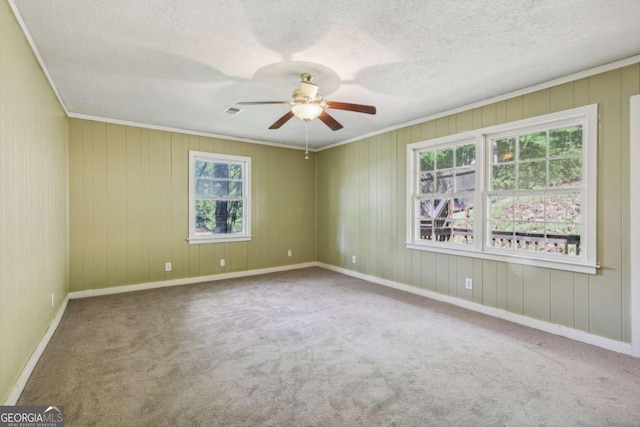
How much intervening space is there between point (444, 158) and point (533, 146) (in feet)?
3.55

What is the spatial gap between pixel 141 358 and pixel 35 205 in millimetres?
1557

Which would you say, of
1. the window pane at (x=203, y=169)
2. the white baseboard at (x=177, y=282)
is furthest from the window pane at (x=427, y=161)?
the window pane at (x=203, y=169)

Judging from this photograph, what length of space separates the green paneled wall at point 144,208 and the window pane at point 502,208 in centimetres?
381

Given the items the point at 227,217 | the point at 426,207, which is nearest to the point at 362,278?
the point at 426,207

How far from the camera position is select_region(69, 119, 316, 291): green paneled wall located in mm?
4316

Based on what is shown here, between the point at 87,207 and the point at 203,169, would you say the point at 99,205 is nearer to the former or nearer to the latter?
the point at 87,207

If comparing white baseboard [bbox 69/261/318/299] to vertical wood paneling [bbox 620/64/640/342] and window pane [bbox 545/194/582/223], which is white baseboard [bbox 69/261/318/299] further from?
vertical wood paneling [bbox 620/64/640/342]

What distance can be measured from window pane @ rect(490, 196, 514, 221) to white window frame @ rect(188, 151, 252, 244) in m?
3.98

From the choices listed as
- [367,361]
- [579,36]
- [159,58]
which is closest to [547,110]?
[579,36]

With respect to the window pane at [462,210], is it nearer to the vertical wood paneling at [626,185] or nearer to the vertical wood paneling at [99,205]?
the vertical wood paneling at [626,185]

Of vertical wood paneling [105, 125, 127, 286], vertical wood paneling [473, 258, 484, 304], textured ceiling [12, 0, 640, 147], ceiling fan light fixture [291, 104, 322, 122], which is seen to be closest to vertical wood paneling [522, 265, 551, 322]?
vertical wood paneling [473, 258, 484, 304]

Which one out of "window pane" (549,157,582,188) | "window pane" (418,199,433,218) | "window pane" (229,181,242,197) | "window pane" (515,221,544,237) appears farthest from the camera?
"window pane" (229,181,242,197)

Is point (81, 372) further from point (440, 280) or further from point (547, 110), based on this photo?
point (547, 110)

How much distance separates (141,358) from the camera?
2.58m
